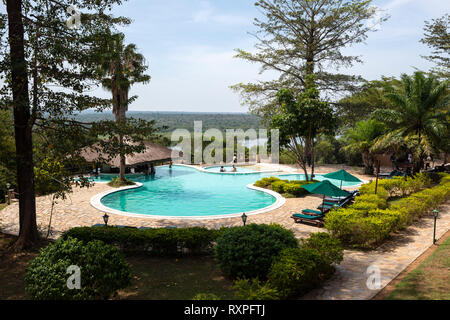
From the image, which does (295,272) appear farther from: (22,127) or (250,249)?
(22,127)

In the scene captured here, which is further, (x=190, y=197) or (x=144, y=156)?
(x=144, y=156)

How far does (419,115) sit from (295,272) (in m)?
17.1

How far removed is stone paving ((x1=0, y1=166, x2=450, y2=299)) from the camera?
282 inches

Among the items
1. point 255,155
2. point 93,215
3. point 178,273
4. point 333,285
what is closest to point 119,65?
point 93,215

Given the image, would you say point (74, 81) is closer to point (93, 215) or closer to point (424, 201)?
point (93, 215)

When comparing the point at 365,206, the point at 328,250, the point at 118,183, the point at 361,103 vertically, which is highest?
the point at 361,103

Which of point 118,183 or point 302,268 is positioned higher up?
point 302,268

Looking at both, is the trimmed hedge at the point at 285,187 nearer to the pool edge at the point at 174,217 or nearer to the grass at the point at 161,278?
the pool edge at the point at 174,217

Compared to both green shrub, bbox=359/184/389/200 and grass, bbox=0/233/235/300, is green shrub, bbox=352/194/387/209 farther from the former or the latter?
grass, bbox=0/233/235/300

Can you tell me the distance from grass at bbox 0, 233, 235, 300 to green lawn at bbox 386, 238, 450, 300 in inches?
145

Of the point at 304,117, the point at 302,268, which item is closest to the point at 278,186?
the point at 304,117

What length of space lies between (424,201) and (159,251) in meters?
11.0

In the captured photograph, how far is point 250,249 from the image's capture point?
24.1 feet
